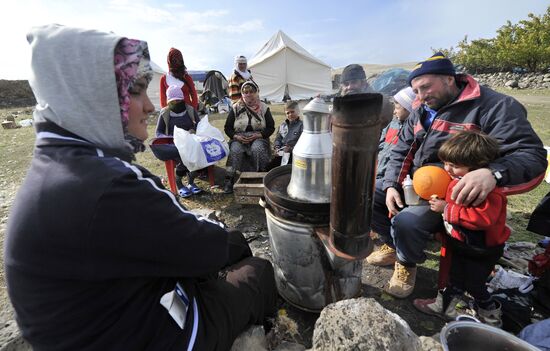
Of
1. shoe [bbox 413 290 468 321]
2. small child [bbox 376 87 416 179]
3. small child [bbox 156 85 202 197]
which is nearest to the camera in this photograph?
shoe [bbox 413 290 468 321]

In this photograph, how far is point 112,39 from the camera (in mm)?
1400

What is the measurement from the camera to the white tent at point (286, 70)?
1809 cm

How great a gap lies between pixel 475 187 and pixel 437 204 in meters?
0.35

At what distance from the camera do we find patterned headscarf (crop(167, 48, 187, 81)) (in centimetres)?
537

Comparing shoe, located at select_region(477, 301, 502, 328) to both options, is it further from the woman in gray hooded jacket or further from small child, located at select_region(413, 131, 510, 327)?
the woman in gray hooded jacket

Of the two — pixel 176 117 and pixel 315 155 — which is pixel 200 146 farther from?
pixel 315 155

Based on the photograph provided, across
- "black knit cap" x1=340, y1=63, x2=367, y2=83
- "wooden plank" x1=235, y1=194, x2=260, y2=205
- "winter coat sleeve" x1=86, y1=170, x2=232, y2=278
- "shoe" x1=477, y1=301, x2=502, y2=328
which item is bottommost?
"shoe" x1=477, y1=301, x2=502, y2=328

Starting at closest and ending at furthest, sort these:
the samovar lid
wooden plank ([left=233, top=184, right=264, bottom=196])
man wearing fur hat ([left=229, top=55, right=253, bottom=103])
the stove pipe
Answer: the stove pipe < the samovar lid < wooden plank ([left=233, top=184, right=264, bottom=196]) < man wearing fur hat ([left=229, top=55, right=253, bottom=103])

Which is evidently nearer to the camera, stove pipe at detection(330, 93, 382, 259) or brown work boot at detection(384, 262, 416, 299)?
stove pipe at detection(330, 93, 382, 259)

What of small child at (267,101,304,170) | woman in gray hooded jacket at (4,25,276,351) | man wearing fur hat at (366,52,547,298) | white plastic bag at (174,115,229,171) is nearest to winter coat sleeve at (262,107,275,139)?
small child at (267,101,304,170)

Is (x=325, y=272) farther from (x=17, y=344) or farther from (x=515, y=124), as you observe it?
(x=17, y=344)

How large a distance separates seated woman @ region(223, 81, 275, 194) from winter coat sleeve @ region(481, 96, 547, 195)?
11.3ft

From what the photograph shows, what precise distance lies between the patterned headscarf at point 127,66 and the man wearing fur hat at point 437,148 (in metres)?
2.24

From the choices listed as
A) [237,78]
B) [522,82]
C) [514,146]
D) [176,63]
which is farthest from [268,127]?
[522,82]
